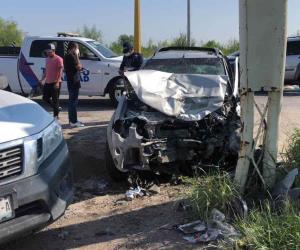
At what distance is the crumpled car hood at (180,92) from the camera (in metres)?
6.37

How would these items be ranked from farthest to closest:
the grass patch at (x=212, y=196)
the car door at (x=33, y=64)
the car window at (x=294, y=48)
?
1. the car window at (x=294, y=48)
2. the car door at (x=33, y=64)
3. the grass patch at (x=212, y=196)

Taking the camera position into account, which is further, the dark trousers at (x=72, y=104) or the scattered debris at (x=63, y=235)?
the dark trousers at (x=72, y=104)

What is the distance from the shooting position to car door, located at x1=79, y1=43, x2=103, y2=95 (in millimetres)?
13281

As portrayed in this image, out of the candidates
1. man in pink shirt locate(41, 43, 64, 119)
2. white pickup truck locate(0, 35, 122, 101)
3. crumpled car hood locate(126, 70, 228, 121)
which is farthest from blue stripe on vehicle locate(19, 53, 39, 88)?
crumpled car hood locate(126, 70, 228, 121)

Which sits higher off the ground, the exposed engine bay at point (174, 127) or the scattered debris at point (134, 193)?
the exposed engine bay at point (174, 127)

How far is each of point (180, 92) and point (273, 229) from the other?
10.0ft

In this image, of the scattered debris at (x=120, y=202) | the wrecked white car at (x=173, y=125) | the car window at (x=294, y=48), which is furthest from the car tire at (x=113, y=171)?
the car window at (x=294, y=48)

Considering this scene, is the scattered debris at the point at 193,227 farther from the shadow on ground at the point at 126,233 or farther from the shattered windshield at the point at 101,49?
the shattered windshield at the point at 101,49

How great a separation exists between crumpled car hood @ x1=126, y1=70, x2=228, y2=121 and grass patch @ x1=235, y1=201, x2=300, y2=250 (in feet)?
6.95

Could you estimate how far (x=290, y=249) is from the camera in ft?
12.2

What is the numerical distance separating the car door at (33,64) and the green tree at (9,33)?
24.6 m

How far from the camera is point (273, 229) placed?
156 inches

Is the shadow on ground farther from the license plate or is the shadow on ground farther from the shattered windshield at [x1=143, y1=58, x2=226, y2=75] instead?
the shattered windshield at [x1=143, y1=58, x2=226, y2=75]

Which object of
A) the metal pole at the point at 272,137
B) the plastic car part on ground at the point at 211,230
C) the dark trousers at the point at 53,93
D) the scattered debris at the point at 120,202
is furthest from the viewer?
the dark trousers at the point at 53,93
